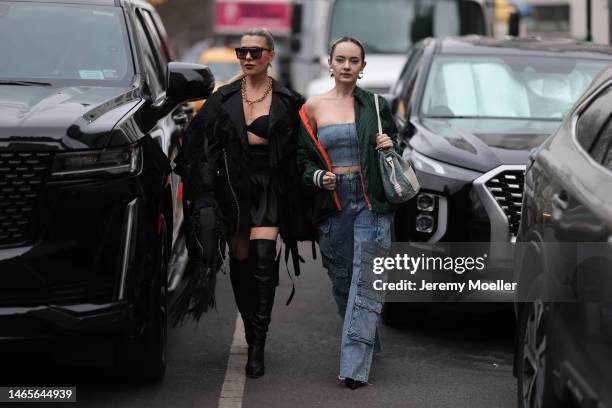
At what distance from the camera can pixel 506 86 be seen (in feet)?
29.5

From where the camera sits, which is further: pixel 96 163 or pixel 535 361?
pixel 96 163

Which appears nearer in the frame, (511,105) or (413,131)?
(413,131)

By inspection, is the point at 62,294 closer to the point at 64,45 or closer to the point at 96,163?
the point at 96,163

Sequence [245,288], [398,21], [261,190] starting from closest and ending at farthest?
[261,190] < [245,288] < [398,21]

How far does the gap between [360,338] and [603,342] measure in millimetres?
2590

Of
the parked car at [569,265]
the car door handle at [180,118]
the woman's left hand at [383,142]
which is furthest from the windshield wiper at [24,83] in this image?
the parked car at [569,265]

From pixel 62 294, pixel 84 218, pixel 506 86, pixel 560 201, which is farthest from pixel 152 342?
pixel 506 86

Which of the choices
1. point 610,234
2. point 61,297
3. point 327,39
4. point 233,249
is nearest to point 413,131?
point 233,249

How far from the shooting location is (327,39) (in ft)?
60.3

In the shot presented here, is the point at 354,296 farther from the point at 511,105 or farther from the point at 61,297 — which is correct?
the point at 511,105

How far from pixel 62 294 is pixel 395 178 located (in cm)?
181

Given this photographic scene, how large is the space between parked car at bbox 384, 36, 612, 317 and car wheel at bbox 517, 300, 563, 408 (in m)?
1.80

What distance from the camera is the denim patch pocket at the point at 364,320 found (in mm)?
6449

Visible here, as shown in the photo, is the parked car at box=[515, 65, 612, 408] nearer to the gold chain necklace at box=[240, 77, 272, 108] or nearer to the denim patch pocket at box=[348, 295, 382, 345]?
the denim patch pocket at box=[348, 295, 382, 345]
